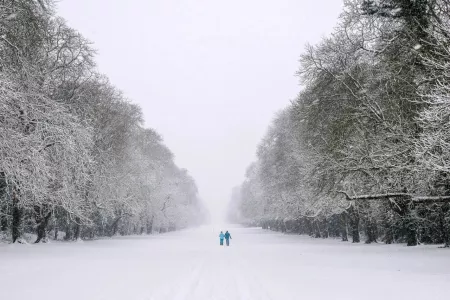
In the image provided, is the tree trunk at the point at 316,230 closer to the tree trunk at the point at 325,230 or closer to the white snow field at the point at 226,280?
the tree trunk at the point at 325,230

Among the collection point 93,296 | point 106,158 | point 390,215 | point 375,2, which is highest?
point 375,2

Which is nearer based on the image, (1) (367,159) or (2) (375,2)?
(2) (375,2)

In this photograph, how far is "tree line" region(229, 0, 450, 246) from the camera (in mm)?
13242

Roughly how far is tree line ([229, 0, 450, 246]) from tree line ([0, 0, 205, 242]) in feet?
42.0

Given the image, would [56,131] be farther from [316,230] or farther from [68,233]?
[316,230]

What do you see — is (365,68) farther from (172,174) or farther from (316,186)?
(172,174)

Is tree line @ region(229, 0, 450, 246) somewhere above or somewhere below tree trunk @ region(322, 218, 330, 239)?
above

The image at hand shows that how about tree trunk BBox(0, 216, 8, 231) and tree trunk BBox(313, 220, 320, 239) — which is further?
tree trunk BBox(313, 220, 320, 239)

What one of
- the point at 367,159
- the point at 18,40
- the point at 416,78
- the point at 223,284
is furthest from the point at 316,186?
the point at 18,40

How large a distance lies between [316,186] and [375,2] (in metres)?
10.2

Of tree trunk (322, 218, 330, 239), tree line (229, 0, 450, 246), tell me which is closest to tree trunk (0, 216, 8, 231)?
tree line (229, 0, 450, 246)

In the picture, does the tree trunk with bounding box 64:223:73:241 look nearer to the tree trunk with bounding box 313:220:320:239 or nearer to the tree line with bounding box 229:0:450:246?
the tree line with bounding box 229:0:450:246

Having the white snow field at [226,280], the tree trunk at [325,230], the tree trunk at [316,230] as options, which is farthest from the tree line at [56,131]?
the tree trunk at [325,230]

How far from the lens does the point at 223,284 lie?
10055 millimetres
